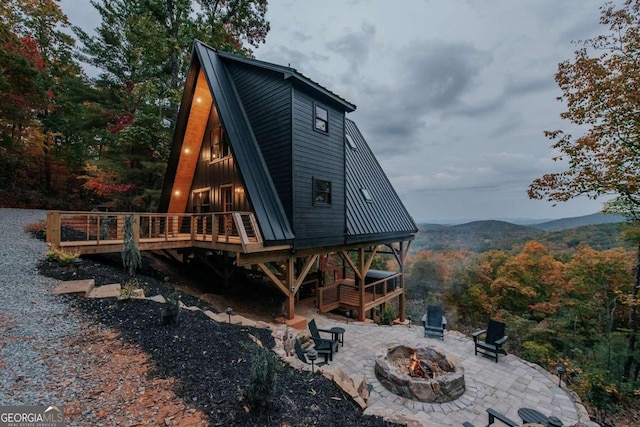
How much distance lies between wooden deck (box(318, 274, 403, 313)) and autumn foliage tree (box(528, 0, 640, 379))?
23.4 ft

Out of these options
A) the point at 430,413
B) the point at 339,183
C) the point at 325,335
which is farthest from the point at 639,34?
the point at 325,335

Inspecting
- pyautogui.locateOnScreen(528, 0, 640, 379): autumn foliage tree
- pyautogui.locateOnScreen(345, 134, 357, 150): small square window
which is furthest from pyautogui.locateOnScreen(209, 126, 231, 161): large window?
pyautogui.locateOnScreen(528, 0, 640, 379): autumn foliage tree

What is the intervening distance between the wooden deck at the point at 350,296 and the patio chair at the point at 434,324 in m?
2.70

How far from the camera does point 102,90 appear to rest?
1504 cm

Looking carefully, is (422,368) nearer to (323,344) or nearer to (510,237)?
(323,344)

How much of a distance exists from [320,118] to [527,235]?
1387 inches

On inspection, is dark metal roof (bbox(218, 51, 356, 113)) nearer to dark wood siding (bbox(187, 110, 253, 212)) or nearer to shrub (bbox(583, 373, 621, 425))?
dark wood siding (bbox(187, 110, 253, 212))

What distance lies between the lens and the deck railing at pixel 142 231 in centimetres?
704

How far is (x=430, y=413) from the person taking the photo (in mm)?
4668

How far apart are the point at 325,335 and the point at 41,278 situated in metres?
6.90

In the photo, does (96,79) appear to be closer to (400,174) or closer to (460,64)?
(460,64)

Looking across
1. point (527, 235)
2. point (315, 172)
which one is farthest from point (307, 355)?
point (527, 235)

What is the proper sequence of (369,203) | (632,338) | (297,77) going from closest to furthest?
(297,77), (632,338), (369,203)

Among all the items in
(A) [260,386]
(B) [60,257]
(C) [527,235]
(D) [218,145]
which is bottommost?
(C) [527,235]
